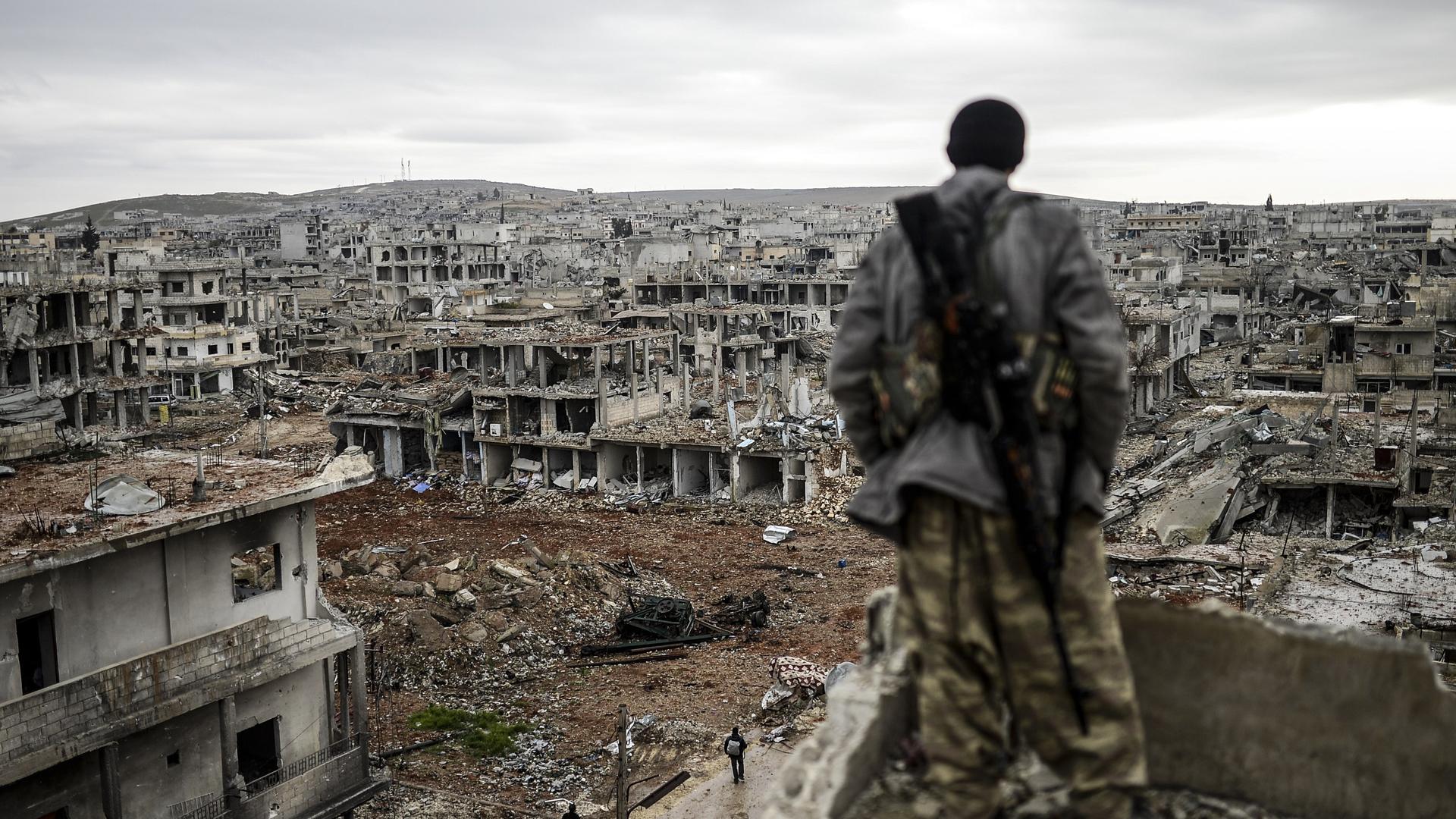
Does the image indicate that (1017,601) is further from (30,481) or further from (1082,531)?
(30,481)

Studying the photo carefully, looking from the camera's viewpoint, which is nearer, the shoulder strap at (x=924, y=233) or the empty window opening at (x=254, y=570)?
the shoulder strap at (x=924, y=233)

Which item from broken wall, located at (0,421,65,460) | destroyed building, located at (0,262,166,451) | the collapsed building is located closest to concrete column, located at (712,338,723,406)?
the collapsed building

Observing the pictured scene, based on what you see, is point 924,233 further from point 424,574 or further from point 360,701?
point 424,574

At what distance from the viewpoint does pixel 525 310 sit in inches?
2235

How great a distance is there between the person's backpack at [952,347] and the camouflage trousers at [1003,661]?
29 cm

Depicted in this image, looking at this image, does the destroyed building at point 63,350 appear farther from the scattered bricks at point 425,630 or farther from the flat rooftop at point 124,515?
the scattered bricks at point 425,630

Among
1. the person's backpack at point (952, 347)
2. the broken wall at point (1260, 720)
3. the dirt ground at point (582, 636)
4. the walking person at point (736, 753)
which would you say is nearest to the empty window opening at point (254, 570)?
the dirt ground at point (582, 636)

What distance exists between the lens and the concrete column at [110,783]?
42.6 feet

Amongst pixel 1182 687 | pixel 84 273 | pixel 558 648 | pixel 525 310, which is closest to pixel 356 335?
pixel 525 310

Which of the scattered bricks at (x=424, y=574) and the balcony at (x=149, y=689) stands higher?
the balcony at (x=149, y=689)

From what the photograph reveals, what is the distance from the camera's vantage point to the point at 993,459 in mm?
3422

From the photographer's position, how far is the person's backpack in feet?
11.2

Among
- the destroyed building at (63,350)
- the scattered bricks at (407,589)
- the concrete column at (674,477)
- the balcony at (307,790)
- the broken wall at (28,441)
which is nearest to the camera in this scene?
the balcony at (307,790)

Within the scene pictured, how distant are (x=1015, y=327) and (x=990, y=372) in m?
0.15
